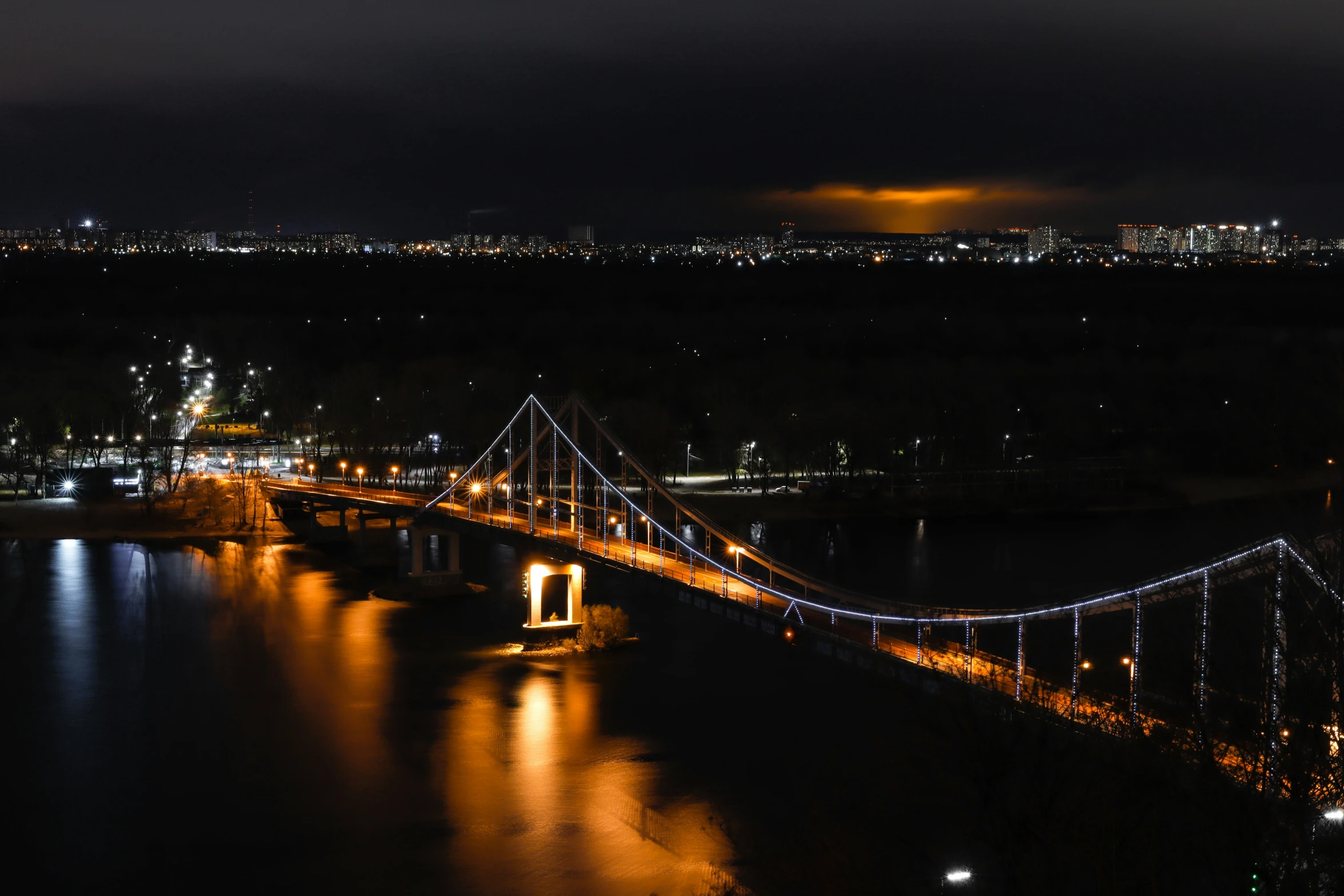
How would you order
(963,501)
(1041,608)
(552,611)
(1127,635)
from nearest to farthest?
(1041,608), (1127,635), (552,611), (963,501)

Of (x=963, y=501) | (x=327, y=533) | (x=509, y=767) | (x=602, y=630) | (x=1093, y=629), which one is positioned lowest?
(x=509, y=767)

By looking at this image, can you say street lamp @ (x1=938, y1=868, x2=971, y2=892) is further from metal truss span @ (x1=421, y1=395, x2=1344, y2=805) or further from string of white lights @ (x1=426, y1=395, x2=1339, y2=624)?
string of white lights @ (x1=426, y1=395, x2=1339, y2=624)

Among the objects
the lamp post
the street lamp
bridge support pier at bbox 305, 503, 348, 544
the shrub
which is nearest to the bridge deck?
the lamp post

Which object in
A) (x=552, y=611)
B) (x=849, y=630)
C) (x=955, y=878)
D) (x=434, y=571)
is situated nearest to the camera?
(x=955, y=878)

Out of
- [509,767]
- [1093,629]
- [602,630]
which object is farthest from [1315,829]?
[602,630]

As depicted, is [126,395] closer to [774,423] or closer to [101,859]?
[774,423]

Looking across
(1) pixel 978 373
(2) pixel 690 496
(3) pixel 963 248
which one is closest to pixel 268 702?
(2) pixel 690 496

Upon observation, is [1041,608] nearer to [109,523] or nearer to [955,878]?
[955,878]
